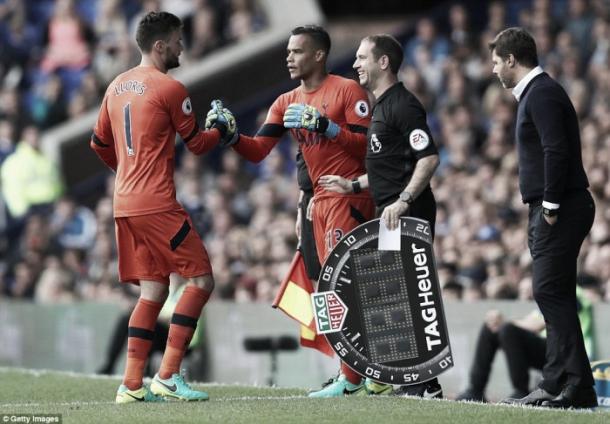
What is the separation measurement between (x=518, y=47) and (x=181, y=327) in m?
2.67

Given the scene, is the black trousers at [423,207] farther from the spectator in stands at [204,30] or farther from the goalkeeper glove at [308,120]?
the spectator in stands at [204,30]

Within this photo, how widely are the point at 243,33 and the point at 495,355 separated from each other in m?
10.7

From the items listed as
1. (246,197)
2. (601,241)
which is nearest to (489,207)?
(601,241)

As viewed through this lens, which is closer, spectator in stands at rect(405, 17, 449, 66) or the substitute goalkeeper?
the substitute goalkeeper

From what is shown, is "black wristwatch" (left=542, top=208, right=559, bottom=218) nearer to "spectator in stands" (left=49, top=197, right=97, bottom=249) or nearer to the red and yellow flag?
the red and yellow flag

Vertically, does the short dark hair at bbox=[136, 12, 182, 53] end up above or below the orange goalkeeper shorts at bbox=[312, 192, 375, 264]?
above

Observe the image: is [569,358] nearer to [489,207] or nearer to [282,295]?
[282,295]

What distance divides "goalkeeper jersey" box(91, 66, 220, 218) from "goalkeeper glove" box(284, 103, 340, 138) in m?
0.53

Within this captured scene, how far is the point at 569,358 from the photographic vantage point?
844cm

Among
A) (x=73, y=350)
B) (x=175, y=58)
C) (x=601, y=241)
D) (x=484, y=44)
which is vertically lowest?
(x=73, y=350)

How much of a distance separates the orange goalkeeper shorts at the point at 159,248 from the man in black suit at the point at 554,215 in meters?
2.06

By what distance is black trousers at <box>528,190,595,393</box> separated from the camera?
844 cm

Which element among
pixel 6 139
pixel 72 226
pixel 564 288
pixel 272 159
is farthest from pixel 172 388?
pixel 6 139

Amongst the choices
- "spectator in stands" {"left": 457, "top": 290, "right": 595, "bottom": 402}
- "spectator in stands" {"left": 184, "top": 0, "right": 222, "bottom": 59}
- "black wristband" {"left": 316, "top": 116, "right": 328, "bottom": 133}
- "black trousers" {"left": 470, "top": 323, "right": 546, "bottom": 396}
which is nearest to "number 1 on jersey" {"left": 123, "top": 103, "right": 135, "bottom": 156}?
"black wristband" {"left": 316, "top": 116, "right": 328, "bottom": 133}
